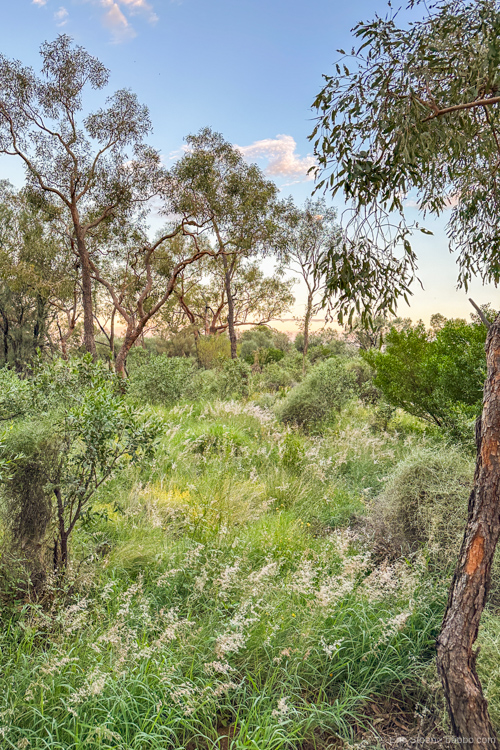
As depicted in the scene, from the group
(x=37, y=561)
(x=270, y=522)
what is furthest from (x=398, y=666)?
(x=37, y=561)

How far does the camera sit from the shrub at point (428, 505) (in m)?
4.11

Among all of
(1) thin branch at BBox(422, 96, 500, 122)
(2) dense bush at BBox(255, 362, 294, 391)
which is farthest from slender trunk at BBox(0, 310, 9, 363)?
(1) thin branch at BBox(422, 96, 500, 122)

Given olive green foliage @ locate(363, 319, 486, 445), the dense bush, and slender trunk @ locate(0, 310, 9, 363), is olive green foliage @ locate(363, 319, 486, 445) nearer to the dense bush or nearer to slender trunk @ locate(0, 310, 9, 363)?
the dense bush

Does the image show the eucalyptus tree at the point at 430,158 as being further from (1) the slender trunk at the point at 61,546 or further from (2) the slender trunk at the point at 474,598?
(1) the slender trunk at the point at 61,546

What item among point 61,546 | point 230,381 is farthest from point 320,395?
point 61,546

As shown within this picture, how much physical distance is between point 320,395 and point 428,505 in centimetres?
634

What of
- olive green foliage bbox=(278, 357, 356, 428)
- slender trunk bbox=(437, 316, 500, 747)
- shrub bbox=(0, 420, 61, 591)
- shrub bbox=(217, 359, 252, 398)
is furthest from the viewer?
shrub bbox=(217, 359, 252, 398)

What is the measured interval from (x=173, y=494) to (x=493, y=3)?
17.7 ft

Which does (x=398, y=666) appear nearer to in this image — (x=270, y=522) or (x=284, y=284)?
(x=270, y=522)

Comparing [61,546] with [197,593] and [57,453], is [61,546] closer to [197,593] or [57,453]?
[57,453]

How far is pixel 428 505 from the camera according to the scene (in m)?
4.39

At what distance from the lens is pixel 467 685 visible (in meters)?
2.20

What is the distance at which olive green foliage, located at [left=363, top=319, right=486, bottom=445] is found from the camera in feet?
21.3

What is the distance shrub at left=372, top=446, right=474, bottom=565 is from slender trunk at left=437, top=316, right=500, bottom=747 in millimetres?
1683
